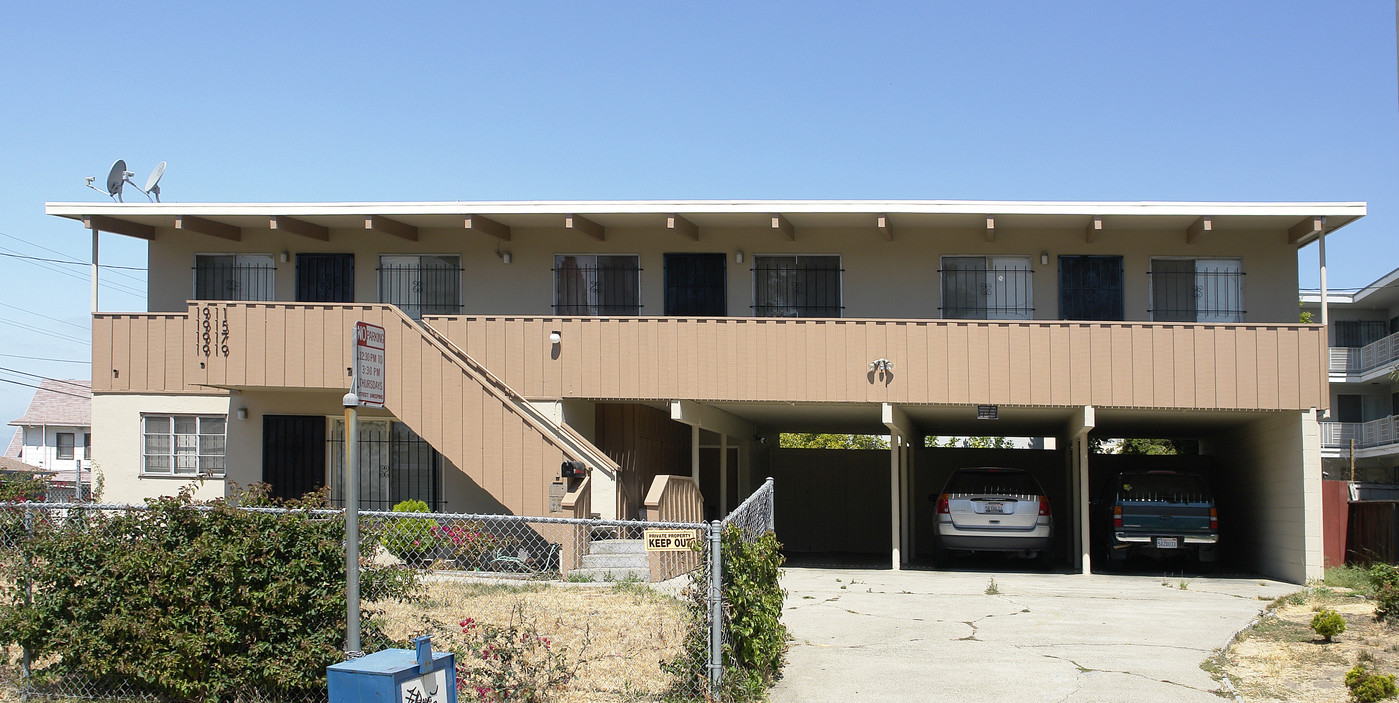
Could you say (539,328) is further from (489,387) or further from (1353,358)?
(1353,358)

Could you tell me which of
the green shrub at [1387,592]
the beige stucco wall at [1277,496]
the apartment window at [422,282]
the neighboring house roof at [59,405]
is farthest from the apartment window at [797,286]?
the neighboring house roof at [59,405]

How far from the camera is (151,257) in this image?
18391 mm

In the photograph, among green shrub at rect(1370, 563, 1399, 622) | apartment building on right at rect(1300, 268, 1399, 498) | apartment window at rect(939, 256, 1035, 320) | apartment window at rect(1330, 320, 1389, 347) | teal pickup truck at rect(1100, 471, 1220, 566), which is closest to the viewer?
green shrub at rect(1370, 563, 1399, 622)

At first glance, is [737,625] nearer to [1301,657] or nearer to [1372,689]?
[1372,689]

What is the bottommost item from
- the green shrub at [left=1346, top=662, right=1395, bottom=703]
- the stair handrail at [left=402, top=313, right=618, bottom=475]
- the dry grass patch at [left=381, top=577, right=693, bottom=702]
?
the dry grass patch at [left=381, top=577, right=693, bottom=702]

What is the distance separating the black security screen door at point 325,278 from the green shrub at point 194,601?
35.8 ft

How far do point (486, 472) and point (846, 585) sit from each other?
15.3 feet

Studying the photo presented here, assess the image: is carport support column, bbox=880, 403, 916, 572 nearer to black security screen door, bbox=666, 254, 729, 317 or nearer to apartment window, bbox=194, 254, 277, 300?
black security screen door, bbox=666, 254, 729, 317

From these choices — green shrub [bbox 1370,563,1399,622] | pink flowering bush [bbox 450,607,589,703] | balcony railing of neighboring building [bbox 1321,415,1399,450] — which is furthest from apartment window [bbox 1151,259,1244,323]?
balcony railing of neighboring building [bbox 1321,415,1399,450]

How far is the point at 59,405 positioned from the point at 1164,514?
1836 inches

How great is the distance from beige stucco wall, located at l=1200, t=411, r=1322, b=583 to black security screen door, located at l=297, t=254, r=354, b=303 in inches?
545

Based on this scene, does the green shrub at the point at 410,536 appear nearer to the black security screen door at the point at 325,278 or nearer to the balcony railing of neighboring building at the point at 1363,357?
the black security screen door at the point at 325,278

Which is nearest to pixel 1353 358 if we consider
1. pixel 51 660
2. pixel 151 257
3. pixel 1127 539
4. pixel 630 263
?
pixel 1127 539

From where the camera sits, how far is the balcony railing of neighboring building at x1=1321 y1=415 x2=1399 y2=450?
34.6m
